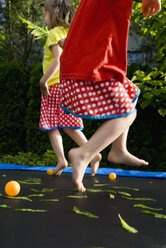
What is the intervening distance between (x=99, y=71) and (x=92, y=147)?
1.38 feet

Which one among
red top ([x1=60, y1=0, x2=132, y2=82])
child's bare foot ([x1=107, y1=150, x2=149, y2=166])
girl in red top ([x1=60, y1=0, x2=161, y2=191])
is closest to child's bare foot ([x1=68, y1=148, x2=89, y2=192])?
girl in red top ([x1=60, y1=0, x2=161, y2=191])

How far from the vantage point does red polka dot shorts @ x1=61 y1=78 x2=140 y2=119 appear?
1.73 meters

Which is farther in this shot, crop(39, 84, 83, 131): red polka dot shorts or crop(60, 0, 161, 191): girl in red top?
crop(39, 84, 83, 131): red polka dot shorts

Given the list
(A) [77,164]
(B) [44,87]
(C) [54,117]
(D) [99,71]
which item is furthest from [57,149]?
(D) [99,71]

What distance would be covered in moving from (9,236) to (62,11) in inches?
81.8

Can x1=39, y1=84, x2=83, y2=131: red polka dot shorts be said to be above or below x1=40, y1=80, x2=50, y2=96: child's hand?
below

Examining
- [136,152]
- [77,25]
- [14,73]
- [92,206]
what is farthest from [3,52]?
[92,206]

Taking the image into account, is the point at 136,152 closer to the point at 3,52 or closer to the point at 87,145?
the point at 87,145

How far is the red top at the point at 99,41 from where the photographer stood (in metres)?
1.74

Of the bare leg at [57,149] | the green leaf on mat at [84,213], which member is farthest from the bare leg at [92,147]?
the bare leg at [57,149]

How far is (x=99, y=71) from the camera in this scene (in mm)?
1731

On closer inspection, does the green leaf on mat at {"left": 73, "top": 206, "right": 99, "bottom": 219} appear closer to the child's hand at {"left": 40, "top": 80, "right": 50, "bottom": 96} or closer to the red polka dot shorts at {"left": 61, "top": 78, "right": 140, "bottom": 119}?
the red polka dot shorts at {"left": 61, "top": 78, "right": 140, "bottom": 119}

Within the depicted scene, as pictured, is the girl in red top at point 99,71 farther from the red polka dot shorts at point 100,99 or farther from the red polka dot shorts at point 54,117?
the red polka dot shorts at point 54,117

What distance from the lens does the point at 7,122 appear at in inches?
187
